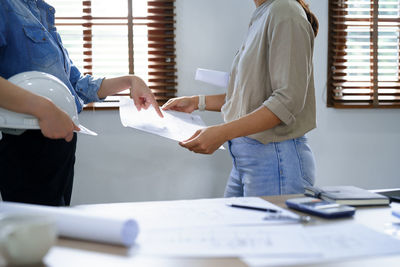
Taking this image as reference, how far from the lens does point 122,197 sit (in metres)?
2.58

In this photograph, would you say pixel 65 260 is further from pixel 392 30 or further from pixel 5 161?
pixel 392 30

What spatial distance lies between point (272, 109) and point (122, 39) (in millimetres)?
1388

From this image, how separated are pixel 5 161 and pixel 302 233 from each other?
93 centimetres

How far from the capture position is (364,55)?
2.79 meters

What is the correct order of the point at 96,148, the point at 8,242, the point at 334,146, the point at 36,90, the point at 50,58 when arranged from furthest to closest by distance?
1. the point at 334,146
2. the point at 96,148
3. the point at 50,58
4. the point at 36,90
5. the point at 8,242

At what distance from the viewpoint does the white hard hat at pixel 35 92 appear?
119 cm

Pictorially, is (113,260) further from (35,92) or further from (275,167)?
(275,167)

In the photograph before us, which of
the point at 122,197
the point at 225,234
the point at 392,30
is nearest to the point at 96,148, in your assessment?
the point at 122,197

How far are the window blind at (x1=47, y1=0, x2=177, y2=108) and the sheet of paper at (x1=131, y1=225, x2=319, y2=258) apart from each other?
172cm

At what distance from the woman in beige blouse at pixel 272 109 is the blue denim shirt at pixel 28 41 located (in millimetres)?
520

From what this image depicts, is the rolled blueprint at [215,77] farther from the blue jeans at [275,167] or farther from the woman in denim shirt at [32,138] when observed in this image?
the woman in denim shirt at [32,138]

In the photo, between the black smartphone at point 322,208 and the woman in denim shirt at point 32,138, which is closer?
the black smartphone at point 322,208

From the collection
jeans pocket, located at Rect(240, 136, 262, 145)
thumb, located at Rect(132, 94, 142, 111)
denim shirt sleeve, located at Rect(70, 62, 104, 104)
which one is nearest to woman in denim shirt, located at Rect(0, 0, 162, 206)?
denim shirt sleeve, located at Rect(70, 62, 104, 104)

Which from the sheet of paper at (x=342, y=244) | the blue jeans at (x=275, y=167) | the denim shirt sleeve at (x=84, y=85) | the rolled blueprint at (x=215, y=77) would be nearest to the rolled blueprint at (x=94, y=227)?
the sheet of paper at (x=342, y=244)
